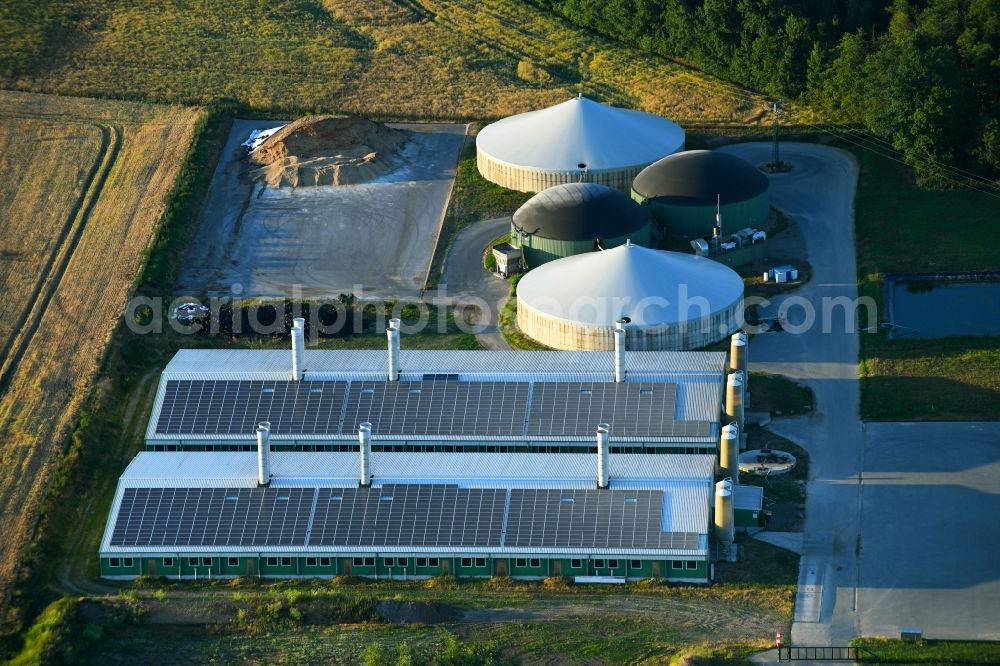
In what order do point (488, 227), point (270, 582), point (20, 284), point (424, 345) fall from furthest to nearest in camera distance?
point (488, 227) < point (20, 284) < point (424, 345) < point (270, 582)

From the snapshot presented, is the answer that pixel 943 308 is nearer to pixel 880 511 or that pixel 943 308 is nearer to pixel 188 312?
pixel 880 511

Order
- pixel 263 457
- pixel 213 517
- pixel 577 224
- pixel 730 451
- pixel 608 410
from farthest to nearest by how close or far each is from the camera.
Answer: pixel 577 224 < pixel 608 410 < pixel 730 451 < pixel 263 457 < pixel 213 517

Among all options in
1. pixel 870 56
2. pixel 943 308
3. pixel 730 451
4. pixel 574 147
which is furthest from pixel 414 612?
pixel 870 56

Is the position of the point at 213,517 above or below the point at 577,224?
above

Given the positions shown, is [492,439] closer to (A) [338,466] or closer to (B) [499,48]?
(A) [338,466]

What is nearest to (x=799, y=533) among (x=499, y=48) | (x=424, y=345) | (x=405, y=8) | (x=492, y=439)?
(x=492, y=439)

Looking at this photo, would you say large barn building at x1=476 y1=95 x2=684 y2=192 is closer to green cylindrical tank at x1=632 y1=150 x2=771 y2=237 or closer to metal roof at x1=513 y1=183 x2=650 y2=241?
green cylindrical tank at x1=632 y1=150 x2=771 y2=237

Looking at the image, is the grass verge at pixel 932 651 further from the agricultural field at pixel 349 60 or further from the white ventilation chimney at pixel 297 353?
the agricultural field at pixel 349 60
